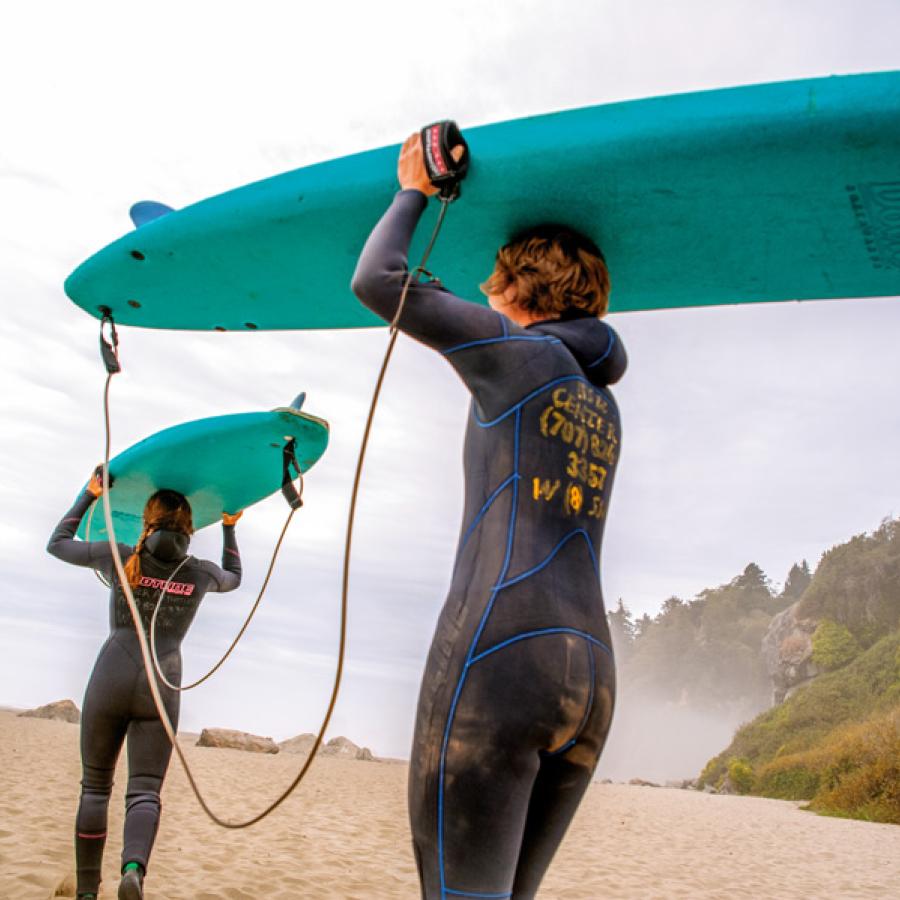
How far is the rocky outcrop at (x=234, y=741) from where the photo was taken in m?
22.0

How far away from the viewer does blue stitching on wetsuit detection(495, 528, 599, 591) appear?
1497 mm

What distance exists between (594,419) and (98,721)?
2.90 m

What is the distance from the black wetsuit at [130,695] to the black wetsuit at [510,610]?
2421 mm

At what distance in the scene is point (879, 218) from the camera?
2045 millimetres

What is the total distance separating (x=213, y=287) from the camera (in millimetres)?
2867

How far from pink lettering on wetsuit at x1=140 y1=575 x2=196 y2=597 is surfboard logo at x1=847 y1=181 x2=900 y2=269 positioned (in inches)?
130

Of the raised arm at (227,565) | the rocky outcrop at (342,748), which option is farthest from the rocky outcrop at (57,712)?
the raised arm at (227,565)

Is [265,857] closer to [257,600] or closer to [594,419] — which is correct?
[257,600]

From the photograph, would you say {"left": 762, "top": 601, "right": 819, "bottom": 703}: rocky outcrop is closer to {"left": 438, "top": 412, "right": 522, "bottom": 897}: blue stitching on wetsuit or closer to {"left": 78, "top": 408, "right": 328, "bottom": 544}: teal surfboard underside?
{"left": 78, "top": 408, "right": 328, "bottom": 544}: teal surfboard underside

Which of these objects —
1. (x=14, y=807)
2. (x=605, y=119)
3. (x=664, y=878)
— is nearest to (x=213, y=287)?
(x=605, y=119)

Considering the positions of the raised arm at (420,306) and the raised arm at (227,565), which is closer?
the raised arm at (420,306)

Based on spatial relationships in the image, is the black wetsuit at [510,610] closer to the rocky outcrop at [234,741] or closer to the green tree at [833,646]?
the rocky outcrop at [234,741]

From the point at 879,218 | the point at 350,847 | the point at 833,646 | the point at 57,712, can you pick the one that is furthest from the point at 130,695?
the point at 833,646

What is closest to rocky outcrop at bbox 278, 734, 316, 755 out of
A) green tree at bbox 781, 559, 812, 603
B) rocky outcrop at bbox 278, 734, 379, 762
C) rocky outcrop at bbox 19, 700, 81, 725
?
rocky outcrop at bbox 278, 734, 379, 762
